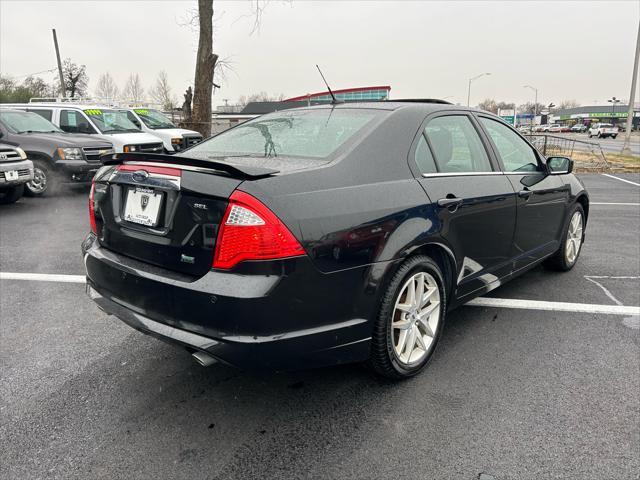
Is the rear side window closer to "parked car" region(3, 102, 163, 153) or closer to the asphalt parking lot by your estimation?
the asphalt parking lot

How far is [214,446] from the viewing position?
→ 92.3 inches

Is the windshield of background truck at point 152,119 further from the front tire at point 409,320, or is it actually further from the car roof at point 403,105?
the front tire at point 409,320

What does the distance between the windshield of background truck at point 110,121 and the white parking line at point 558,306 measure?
422 inches

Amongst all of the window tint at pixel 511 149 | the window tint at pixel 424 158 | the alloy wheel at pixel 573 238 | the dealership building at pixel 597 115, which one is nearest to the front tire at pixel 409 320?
the window tint at pixel 424 158

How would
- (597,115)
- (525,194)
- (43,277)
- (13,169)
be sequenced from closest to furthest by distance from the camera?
(525,194), (43,277), (13,169), (597,115)

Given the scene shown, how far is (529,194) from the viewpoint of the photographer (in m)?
3.87

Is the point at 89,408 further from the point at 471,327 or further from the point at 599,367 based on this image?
the point at 599,367

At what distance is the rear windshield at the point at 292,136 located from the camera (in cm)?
286

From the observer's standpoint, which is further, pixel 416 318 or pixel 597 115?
pixel 597 115

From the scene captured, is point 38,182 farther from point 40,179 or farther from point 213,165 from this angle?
point 213,165

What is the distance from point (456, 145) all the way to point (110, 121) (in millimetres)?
11328

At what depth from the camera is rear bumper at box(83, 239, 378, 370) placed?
2.19m

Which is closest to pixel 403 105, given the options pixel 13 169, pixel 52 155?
pixel 13 169

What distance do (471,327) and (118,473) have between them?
8.40 feet
